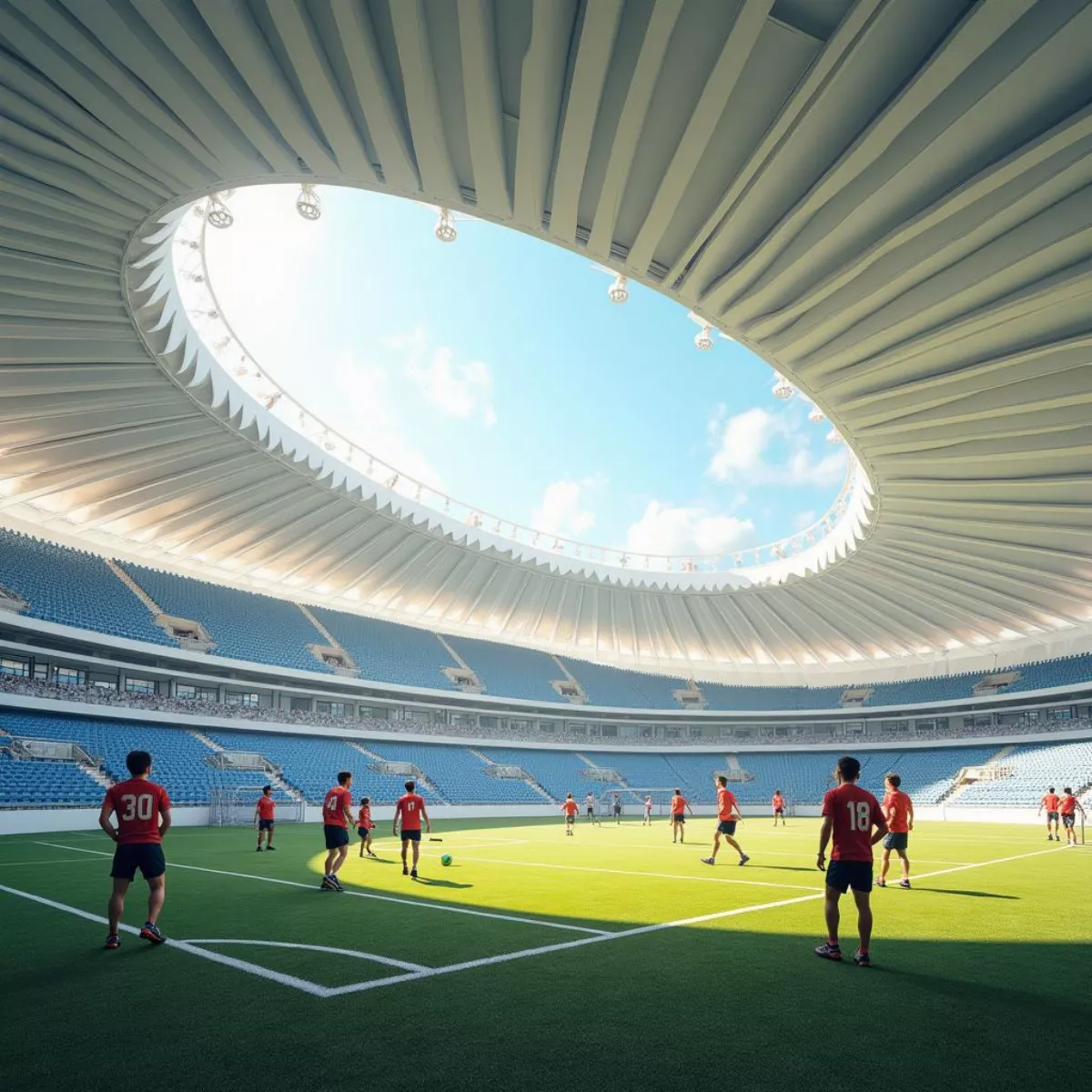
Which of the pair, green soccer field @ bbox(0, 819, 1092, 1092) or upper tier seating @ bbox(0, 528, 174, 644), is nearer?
green soccer field @ bbox(0, 819, 1092, 1092)

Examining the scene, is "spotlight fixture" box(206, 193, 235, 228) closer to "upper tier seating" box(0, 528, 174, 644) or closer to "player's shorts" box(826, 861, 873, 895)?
"upper tier seating" box(0, 528, 174, 644)

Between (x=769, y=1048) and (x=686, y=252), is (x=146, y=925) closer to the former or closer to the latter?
(x=769, y=1048)

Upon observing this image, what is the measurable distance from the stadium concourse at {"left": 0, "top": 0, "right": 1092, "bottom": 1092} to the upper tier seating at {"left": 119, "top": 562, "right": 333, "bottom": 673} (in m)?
0.29

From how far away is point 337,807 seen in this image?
13406 mm

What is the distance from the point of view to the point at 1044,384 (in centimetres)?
2016

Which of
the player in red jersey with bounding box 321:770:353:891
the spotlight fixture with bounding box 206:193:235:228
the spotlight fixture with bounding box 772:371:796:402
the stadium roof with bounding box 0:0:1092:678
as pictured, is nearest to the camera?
the stadium roof with bounding box 0:0:1092:678

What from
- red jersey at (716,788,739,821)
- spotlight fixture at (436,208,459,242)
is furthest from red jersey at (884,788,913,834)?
spotlight fixture at (436,208,459,242)

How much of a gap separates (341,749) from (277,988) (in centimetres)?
3783

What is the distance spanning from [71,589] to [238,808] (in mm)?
13071

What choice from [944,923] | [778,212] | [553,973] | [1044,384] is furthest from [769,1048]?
[1044,384]

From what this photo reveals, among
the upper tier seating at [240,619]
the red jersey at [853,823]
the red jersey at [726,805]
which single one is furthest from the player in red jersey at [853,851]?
the upper tier seating at [240,619]

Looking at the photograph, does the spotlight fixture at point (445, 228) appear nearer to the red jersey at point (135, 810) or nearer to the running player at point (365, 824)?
the running player at point (365, 824)

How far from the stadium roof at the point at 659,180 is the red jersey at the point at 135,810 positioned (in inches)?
476

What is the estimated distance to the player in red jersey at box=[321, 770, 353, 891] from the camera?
43.2ft
